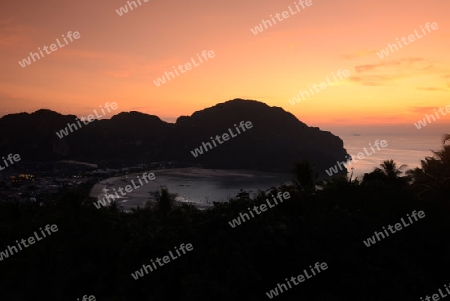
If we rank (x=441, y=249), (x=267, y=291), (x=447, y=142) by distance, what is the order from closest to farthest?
(x=267, y=291)
(x=441, y=249)
(x=447, y=142)

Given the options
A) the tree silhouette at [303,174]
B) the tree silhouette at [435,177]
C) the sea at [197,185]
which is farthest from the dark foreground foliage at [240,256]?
the sea at [197,185]

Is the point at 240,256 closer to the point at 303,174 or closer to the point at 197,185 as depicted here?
the point at 303,174

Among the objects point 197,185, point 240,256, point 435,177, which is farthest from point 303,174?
point 197,185

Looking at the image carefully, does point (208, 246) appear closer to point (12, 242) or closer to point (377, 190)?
point (12, 242)

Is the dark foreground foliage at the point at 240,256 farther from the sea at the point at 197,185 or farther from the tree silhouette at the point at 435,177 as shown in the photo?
the sea at the point at 197,185

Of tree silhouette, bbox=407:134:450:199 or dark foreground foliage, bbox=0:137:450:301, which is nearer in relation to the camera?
dark foreground foliage, bbox=0:137:450:301

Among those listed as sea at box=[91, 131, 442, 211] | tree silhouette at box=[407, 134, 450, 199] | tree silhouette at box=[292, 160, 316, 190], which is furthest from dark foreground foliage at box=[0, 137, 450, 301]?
sea at box=[91, 131, 442, 211]

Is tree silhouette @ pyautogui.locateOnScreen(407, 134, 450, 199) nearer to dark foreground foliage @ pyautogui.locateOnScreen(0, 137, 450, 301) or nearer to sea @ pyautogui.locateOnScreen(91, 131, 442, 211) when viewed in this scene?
dark foreground foliage @ pyautogui.locateOnScreen(0, 137, 450, 301)

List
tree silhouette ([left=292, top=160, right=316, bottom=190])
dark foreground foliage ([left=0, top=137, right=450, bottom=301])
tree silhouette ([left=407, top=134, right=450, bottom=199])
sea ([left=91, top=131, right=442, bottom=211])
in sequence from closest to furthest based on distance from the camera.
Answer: dark foreground foliage ([left=0, top=137, right=450, bottom=301]) < tree silhouette ([left=407, top=134, right=450, bottom=199]) < tree silhouette ([left=292, top=160, right=316, bottom=190]) < sea ([left=91, top=131, right=442, bottom=211])

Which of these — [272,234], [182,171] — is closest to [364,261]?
[272,234]
